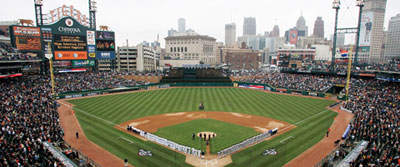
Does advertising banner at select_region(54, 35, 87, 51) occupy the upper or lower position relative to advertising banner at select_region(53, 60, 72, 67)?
upper

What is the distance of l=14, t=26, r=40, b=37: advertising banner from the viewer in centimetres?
4878

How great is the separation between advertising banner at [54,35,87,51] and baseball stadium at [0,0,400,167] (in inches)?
9.2

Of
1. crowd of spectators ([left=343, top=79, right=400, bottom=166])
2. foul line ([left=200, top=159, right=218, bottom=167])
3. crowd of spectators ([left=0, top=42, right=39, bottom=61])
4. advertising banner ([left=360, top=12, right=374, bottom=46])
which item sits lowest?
foul line ([left=200, top=159, right=218, bottom=167])

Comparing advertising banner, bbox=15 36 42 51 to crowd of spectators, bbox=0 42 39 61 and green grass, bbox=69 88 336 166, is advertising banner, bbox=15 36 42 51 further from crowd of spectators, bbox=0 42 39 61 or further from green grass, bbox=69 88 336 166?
green grass, bbox=69 88 336 166

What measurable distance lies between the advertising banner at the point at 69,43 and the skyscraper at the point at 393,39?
651 feet

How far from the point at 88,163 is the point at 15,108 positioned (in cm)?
1801

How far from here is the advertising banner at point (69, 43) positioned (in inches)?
2202

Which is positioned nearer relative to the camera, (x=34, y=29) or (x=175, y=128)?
(x=175, y=128)

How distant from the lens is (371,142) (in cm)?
2189

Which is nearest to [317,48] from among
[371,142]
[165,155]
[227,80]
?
[227,80]

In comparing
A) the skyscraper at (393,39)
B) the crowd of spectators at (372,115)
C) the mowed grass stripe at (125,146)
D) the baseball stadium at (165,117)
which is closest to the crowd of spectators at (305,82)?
the crowd of spectators at (372,115)

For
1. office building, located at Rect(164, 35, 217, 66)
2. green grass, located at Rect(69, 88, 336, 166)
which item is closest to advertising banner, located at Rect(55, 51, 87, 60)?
green grass, located at Rect(69, 88, 336, 166)

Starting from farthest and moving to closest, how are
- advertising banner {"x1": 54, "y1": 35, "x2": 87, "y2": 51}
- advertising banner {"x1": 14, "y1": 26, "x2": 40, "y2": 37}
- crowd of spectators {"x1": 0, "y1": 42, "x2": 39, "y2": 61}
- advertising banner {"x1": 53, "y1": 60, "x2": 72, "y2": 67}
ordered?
advertising banner {"x1": 53, "y1": 60, "x2": 72, "y2": 67}
advertising banner {"x1": 54, "y1": 35, "x2": 87, "y2": 51}
advertising banner {"x1": 14, "y1": 26, "x2": 40, "y2": 37}
crowd of spectators {"x1": 0, "y1": 42, "x2": 39, "y2": 61}

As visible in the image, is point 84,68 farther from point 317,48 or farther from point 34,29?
point 317,48
